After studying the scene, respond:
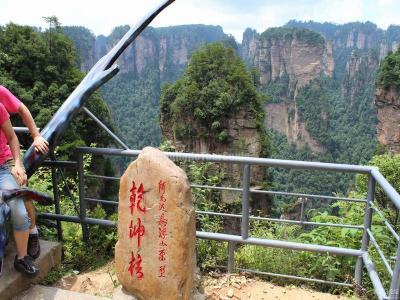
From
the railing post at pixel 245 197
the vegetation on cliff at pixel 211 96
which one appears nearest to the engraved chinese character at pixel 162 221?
the railing post at pixel 245 197

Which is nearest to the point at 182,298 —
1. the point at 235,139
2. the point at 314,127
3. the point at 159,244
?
the point at 159,244

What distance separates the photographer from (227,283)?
3297mm

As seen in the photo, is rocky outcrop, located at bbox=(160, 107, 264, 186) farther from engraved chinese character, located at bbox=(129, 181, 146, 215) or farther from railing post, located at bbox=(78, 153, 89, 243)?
engraved chinese character, located at bbox=(129, 181, 146, 215)

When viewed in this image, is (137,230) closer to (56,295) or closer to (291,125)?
(56,295)

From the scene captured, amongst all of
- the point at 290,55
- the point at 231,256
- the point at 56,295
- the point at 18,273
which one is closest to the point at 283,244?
the point at 231,256

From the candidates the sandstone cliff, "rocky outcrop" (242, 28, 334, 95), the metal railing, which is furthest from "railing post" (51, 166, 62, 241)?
"rocky outcrop" (242, 28, 334, 95)

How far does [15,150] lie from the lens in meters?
2.66

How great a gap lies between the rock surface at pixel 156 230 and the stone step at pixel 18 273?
2.21ft

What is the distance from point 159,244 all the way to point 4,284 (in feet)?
3.37

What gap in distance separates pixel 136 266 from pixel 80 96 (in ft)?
4.42

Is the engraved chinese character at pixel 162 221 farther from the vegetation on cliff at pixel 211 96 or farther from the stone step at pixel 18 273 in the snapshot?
the vegetation on cliff at pixel 211 96

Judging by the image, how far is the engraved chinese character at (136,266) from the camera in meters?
2.61

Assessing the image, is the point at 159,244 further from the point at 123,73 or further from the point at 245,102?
the point at 123,73

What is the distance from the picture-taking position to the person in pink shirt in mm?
2545
